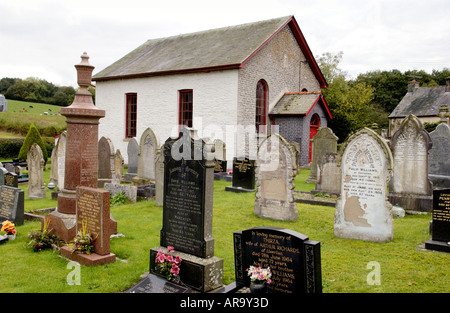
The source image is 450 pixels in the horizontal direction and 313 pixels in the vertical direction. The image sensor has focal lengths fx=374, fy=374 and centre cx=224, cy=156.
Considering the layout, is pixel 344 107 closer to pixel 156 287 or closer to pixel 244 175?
pixel 244 175

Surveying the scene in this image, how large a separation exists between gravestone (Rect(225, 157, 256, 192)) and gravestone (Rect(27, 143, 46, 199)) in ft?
20.9

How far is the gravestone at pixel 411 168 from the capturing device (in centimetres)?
942

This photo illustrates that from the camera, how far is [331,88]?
30859 mm

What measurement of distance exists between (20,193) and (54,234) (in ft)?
6.40

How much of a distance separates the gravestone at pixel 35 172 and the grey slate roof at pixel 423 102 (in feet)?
120

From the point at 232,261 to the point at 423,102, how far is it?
133 feet

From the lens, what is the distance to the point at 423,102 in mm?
40031

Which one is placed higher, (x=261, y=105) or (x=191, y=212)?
(x=261, y=105)

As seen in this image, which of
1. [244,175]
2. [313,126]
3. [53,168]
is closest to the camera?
[244,175]

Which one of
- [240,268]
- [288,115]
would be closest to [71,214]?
[240,268]

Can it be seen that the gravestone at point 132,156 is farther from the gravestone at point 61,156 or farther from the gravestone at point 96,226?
the gravestone at point 96,226

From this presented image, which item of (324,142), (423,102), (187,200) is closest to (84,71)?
(187,200)

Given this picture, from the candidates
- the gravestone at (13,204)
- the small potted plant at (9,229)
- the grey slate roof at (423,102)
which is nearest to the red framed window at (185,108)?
the gravestone at (13,204)
